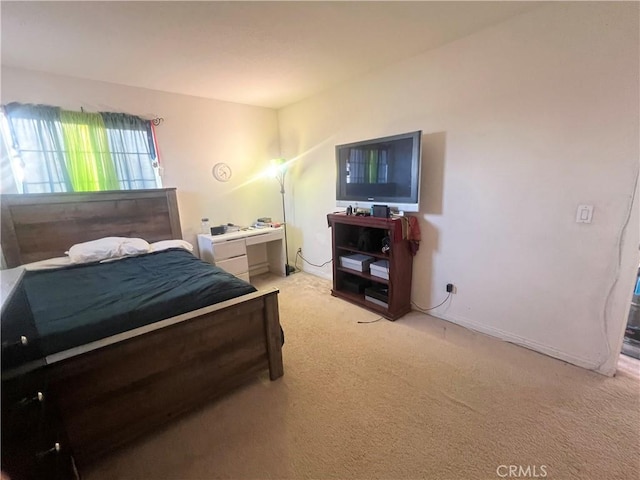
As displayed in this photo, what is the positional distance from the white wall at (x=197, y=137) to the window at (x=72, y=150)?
0.12 meters

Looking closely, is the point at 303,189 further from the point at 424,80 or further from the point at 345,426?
the point at 345,426

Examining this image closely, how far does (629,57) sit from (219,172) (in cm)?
376

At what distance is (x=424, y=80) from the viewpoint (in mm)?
2500

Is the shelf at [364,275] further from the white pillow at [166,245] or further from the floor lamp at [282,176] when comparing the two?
the white pillow at [166,245]

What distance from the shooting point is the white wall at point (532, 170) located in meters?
1.73

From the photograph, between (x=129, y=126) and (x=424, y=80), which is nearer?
(x=424, y=80)

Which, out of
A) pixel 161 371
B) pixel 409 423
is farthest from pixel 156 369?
pixel 409 423

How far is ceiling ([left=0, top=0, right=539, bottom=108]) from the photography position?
1.77m

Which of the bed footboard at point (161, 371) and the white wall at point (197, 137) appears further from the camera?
the white wall at point (197, 137)

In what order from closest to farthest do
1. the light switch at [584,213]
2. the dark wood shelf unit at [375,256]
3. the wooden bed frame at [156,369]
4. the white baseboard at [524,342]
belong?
the wooden bed frame at [156,369] → the light switch at [584,213] → the white baseboard at [524,342] → the dark wood shelf unit at [375,256]

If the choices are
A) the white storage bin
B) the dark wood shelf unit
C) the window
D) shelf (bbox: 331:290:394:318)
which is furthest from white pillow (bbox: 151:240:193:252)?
the white storage bin

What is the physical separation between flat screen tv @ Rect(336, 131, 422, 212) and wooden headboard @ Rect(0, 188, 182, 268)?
6.64 ft

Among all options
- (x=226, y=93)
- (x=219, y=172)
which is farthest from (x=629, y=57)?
(x=219, y=172)

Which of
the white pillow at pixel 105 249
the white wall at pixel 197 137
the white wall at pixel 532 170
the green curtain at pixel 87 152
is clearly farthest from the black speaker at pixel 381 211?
the green curtain at pixel 87 152
